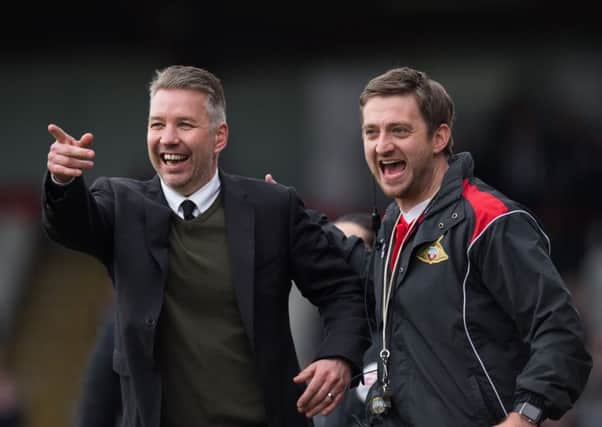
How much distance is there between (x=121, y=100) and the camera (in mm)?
16453

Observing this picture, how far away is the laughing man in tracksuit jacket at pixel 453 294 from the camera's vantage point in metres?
4.16

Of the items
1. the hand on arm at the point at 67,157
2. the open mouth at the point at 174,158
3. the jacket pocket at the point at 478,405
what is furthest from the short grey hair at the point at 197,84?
the jacket pocket at the point at 478,405

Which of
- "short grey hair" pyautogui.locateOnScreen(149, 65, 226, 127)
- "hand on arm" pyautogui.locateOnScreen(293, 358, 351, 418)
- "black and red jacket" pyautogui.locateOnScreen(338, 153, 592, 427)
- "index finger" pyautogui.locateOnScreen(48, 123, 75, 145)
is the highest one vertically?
"short grey hair" pyautogui.locateOnScreen(149, 65, 226, 127)

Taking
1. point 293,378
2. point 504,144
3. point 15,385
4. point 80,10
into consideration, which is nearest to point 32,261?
point 15,385

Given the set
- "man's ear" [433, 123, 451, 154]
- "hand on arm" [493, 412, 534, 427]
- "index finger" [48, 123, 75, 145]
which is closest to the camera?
"hand on arm" [493, 412, 534, 427]

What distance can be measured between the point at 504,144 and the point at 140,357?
9.58m

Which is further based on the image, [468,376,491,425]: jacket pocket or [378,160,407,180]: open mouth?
[378,160,407,180]: open mouth

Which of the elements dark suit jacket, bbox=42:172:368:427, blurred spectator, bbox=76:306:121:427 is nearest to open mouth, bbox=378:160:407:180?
dark suit jacket, bbox=42:172:368:427

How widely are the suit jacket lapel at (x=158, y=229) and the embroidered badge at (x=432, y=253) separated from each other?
2.73 feet

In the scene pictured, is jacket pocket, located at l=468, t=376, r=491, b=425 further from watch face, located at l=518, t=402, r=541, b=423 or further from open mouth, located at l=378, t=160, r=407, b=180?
open mouth, located at l=378, t=160, r=407, b=180

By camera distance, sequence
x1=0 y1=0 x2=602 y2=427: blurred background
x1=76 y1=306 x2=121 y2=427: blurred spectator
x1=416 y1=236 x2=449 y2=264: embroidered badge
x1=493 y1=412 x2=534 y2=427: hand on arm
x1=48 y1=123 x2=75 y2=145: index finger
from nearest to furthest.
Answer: x1=493 y1=412 x2=534 y2=427: hand on arm
x1=48 y1=123 x2=75 y2=145: index finger
x1=416 y1=236 x2=449 y2=264: embroidered badge
x1=76 y1=306 x2=121 y2=427: blurred spectator
x1=0 y1=0 x2=602 y2=427: blurred background

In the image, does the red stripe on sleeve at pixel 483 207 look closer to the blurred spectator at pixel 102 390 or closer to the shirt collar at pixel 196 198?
the shirt collar at pixel 196 198

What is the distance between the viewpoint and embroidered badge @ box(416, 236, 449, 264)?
4398 mm

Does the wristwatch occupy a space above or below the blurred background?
above
